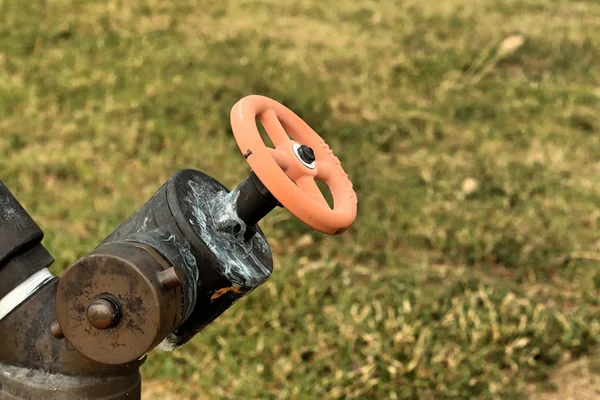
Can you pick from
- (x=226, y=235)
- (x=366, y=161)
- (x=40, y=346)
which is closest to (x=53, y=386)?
(x=40, y=346)

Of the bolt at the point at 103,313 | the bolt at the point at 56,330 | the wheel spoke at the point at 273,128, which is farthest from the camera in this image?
the wheel spoke at the point at 273,128

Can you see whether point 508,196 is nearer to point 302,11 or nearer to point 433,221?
point 433,221

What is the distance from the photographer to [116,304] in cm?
98

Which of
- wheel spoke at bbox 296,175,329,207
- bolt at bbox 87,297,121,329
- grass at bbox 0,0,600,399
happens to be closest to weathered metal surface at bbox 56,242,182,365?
bolt at bbox 87,297,121,329

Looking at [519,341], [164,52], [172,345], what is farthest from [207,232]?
[164,52]

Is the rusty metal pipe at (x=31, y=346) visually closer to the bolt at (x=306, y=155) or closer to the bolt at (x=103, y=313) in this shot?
the bolt at (x=103, y=313)

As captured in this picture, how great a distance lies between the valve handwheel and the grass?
1.07 metres

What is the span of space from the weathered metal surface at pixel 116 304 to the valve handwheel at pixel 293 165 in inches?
7.7

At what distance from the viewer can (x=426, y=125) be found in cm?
373

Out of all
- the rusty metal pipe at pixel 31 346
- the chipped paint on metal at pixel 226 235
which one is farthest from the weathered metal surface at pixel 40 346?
the chipped paint on metal at pixel 226 235

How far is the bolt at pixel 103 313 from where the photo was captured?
0.96 m

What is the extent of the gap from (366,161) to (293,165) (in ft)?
7.72

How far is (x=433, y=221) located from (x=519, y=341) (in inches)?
31.3

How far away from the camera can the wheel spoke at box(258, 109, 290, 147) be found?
1184 mm
